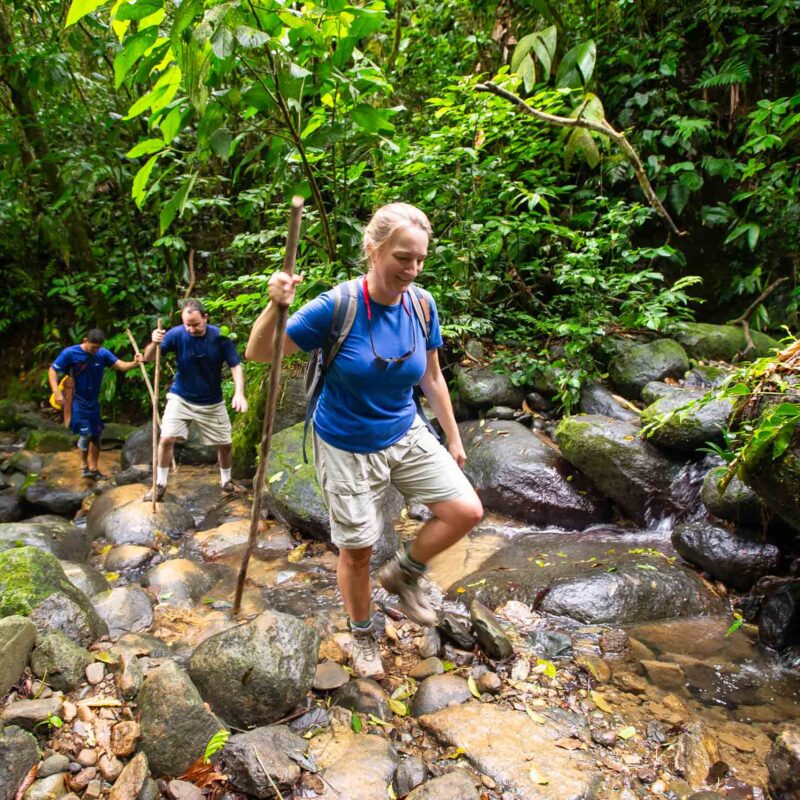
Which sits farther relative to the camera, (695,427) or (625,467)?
(625,467)

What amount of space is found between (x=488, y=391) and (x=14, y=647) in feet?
16.9

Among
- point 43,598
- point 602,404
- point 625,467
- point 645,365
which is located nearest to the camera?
point 43,598

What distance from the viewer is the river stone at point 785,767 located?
7.07 ft

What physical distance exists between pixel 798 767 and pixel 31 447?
9.24 meters

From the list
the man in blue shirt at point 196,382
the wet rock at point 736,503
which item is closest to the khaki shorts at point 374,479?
the wet rock at point 736,503

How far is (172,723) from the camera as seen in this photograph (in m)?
2.23

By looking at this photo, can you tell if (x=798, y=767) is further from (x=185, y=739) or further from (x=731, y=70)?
(x=731, y=70)

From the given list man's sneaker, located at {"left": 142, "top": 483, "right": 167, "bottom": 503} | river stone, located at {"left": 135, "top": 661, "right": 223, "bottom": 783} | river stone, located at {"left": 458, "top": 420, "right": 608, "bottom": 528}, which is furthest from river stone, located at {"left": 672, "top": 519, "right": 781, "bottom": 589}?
man's sneaker, located at {"left": 142, "top": 483, "right": 167, "bottom": 503}

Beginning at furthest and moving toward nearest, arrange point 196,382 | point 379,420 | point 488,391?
point 488,391 < point 196,382 < point 379,420

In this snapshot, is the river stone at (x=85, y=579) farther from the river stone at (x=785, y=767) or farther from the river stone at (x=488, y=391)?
the river stone at (x=488, y=391)

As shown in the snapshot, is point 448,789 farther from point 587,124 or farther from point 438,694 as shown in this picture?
point 587,124

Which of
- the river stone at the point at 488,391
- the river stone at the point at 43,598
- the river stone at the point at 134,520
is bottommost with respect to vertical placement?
the river stone at the point at 134,520

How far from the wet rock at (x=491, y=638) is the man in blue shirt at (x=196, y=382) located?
3.29 m

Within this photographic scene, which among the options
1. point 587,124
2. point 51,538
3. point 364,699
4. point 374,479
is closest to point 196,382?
point 51,538
